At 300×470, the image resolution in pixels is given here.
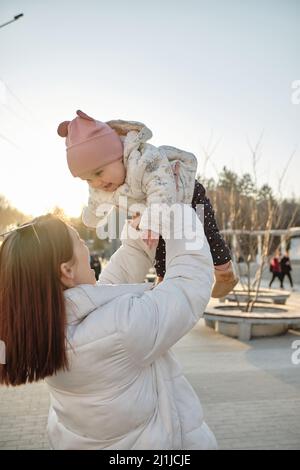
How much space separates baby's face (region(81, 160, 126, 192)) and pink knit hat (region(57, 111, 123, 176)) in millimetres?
35

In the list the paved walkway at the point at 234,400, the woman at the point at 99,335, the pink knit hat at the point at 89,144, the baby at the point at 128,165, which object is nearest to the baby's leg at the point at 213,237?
the baby at the point at 128,165

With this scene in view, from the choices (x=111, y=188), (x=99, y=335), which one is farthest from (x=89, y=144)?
(x=99, y=335)

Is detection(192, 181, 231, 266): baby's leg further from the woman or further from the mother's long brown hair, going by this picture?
the mother's long brown hair

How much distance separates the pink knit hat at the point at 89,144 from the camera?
1.88 metres

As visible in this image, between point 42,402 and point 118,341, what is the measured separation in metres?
4.13

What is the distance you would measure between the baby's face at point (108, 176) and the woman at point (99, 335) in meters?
0.62

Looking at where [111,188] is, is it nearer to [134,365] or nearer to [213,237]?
[213,237]

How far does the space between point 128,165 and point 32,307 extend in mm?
839

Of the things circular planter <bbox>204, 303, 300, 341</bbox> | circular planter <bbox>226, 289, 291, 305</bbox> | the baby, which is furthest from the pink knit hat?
circular planter <bbox>226, 289, 291, 305</bbox>

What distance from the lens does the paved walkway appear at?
12.7ft

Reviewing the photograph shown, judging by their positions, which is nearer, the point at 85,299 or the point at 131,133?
the point at 85,299

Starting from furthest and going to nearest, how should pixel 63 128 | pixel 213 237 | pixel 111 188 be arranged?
1. pixel 213 237
2. pixel 111 188
3. pixel 63 128

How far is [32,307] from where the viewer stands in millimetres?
1300

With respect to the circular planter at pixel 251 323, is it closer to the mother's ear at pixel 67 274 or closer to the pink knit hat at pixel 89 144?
the pink knit hat at pixel 89 144
